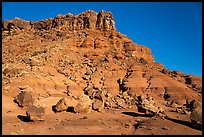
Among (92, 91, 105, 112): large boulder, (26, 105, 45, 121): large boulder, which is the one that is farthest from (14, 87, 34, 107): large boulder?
(92, 91, 105, 112): large boulder

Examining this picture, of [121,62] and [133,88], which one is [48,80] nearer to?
[133,88]

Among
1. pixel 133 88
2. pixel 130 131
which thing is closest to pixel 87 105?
pixel 130 131

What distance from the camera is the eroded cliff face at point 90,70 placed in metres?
35.3

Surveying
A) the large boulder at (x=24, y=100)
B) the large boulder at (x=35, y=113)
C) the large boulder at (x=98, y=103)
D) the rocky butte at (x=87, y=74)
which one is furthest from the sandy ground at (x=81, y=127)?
the large boulder at (x=98, y=103)

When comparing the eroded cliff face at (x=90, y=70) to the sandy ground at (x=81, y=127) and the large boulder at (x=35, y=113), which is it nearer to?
the sandy ground at (x=81, y=127)

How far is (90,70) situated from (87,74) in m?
1.86

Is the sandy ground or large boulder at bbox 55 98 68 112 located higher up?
large boulder at bbox 55 98 68 112

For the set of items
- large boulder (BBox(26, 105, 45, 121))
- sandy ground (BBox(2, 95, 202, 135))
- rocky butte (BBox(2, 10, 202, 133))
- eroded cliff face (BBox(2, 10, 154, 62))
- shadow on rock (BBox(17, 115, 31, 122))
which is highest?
eroded cliff face (BBox(2, 10, 154, 62))

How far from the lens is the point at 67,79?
40562 mm

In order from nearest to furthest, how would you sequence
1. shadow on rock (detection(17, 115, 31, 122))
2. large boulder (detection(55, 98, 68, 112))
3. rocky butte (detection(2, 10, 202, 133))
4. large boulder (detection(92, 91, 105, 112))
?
shadow on rock (detection(17, 115, 31, 122))
large boulder (detection(55, 98, 68, 112))
large boulder (detection(92, 91, 105, 112))
rocky butte (detection(2, 10, 202, 133))

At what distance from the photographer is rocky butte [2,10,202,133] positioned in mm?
29906

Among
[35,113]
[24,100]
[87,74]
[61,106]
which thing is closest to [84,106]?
[61,106]

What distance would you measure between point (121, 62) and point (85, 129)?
3377 centimetres

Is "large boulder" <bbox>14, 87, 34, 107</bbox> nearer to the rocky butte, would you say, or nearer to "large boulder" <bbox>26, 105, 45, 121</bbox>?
the rocky butte
